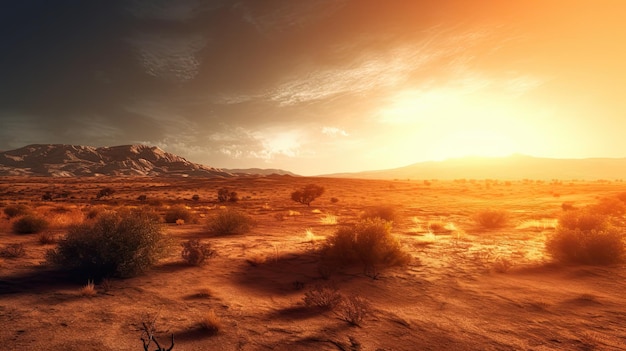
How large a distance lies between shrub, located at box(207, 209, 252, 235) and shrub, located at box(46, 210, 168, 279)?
6.18m

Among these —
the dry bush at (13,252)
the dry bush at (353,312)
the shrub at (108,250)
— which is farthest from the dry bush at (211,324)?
the dry bush at (13,252)

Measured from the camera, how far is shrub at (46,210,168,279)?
846cm

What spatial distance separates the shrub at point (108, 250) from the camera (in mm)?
8461

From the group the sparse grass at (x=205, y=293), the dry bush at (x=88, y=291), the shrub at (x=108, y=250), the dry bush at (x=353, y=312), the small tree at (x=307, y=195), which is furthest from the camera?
the small tree at (x=307, y=195)

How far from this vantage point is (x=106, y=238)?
8.65 m

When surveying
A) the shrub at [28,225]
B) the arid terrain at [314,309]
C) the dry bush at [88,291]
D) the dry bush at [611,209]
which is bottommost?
the arid terrain at [314,309]

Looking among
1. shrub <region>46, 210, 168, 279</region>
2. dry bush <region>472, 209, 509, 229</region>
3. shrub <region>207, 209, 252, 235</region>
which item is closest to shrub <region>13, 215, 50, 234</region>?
shrub <region>207, 209, 252, 235</region>

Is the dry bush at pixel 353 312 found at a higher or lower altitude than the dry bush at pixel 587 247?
lower

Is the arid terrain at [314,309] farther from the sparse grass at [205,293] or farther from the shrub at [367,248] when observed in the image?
the shrub at [367,248]

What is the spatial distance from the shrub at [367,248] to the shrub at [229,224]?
6.41 metres

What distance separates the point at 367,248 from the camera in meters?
10.1

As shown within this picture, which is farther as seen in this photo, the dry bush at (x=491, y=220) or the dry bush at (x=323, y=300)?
the dry bush at (x=491, y=220)

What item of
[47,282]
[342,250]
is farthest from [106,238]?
[342,250]

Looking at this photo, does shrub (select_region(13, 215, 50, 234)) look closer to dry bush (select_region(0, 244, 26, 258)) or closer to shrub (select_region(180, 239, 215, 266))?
dry bush (select_region(0, 244, 26, 258))
